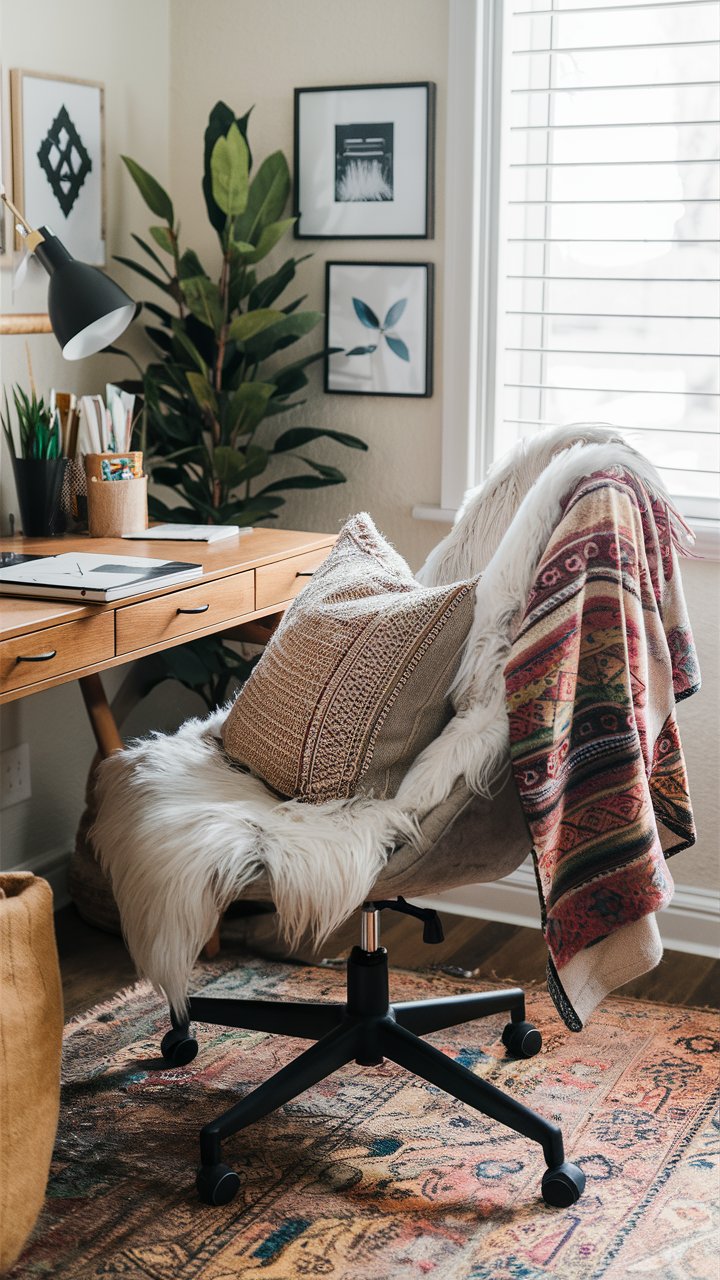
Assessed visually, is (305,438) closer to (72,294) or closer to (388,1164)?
(72,294)

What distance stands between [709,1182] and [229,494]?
1741 mm

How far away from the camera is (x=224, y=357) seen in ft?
9.15

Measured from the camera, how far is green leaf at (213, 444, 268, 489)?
2729 millimetres

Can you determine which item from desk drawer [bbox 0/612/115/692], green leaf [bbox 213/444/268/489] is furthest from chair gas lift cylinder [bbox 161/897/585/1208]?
green leaf [bbox 213/444/268/489]

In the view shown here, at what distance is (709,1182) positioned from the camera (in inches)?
74.4

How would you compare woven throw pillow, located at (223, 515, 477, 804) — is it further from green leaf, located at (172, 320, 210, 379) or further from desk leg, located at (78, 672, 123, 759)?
green leaf, located at (172, 320, 210, 379)

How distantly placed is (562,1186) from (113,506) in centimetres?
140

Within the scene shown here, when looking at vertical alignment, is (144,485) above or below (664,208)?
below

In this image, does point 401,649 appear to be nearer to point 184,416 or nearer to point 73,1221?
point 73,1221

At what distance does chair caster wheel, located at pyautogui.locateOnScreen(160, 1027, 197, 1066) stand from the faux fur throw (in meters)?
0.45

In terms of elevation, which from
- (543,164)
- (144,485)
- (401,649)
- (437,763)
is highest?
(543,164)

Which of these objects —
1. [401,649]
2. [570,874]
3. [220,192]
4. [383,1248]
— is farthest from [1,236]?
[383,1248]

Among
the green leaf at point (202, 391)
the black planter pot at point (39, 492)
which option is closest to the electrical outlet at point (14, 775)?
the black planter pot at point (39, 492)

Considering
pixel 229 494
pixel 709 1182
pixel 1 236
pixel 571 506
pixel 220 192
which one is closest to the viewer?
pixel 571 506
